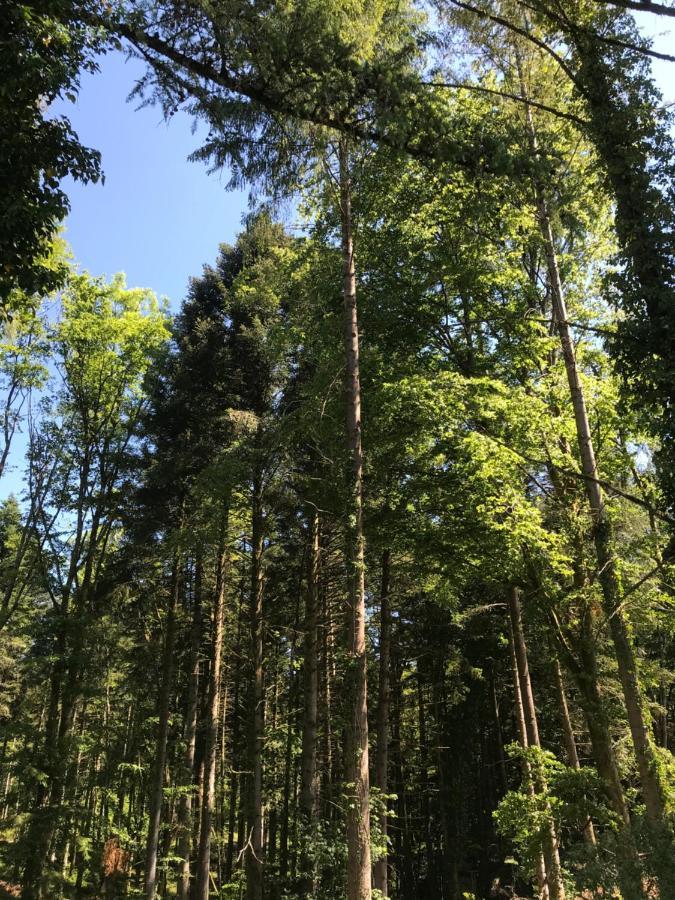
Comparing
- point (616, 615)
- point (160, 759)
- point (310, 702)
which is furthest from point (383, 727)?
point (616, 615)

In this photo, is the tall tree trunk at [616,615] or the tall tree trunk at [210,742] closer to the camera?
the tall tree trunk at [616,615]

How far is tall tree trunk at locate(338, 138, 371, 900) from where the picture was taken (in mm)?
6168

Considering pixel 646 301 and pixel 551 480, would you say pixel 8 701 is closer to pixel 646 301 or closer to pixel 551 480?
pixel 551 480

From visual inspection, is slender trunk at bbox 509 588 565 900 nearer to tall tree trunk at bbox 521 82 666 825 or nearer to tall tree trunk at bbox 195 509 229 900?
tall tree trunk at bbox 521 82 666 825

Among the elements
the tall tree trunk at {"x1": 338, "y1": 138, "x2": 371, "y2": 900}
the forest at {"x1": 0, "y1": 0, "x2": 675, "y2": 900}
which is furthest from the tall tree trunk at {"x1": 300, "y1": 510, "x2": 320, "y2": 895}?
the tall tree trunk at {"x1": 338, "y1": 138, "x2": 371, "y2": 900}

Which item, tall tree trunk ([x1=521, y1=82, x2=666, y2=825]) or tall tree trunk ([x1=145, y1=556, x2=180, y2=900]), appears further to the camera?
tall tree trunk ([x1=145, y1=556, x2=180, y2=900])

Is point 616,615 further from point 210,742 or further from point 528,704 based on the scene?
point 210,742

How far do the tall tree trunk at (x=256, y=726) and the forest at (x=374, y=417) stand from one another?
99 mm

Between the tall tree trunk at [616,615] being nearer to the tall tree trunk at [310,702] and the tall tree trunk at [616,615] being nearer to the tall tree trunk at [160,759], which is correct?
the tall tree trunk at [310,702]

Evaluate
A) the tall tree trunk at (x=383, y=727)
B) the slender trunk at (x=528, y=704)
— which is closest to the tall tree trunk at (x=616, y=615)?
the slender trunk at (x=528, y=704)

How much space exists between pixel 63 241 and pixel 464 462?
11402 mm

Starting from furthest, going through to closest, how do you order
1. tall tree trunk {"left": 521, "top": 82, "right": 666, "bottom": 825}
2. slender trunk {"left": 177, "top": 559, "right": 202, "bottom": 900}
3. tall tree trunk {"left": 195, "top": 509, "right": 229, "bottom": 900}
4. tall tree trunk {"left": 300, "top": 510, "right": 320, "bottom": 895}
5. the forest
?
slender trunk {"left": 177, "top": 559, "right": 202, "bottom": 900}, tall tree trunk {"left": 195, "top": 509, "right": 229, "bottom": 900}, tall tree trunk {"left": 300, "top": 510, "right": 320, "bottom": 895}, tall tree trunk {"left": 521, "top": 82, "right": 666, "bottom": 825}, the forest

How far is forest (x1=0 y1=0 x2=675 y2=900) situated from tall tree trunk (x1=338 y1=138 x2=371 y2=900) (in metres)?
0.04

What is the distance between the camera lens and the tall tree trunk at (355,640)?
6168mm
